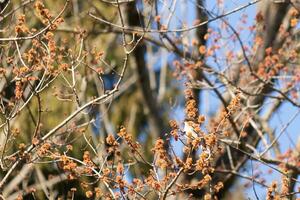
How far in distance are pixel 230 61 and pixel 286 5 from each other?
4.19 feet

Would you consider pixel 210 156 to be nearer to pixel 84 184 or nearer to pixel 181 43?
pixel 84 184

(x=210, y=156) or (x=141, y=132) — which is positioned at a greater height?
(x=210, y=156)

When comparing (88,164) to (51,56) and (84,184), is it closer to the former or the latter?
(84,184)

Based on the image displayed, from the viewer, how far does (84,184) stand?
4.33 metres

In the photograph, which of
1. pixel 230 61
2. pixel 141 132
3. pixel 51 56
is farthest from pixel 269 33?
pixel 141 132

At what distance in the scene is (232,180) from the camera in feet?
24.1

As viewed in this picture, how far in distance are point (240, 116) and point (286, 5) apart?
4.81 feet

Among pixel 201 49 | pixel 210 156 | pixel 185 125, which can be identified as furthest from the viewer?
pixel 201 49

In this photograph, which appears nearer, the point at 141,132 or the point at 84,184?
the point at 84,184

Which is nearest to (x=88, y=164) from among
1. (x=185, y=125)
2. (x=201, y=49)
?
(x=185, y=125)

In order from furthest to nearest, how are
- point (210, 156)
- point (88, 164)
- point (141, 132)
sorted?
point (141, 132) → point (88, 164) → point (210, 156)

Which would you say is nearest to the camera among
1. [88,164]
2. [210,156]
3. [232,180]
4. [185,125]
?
[210,156]

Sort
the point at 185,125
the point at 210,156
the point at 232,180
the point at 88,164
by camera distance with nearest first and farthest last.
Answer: the point at 210,156 < the point at 185,125 < the point at 88,164 < the point at 232,180

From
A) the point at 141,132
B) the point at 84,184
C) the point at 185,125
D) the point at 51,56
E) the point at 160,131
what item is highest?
the point at 51,56
